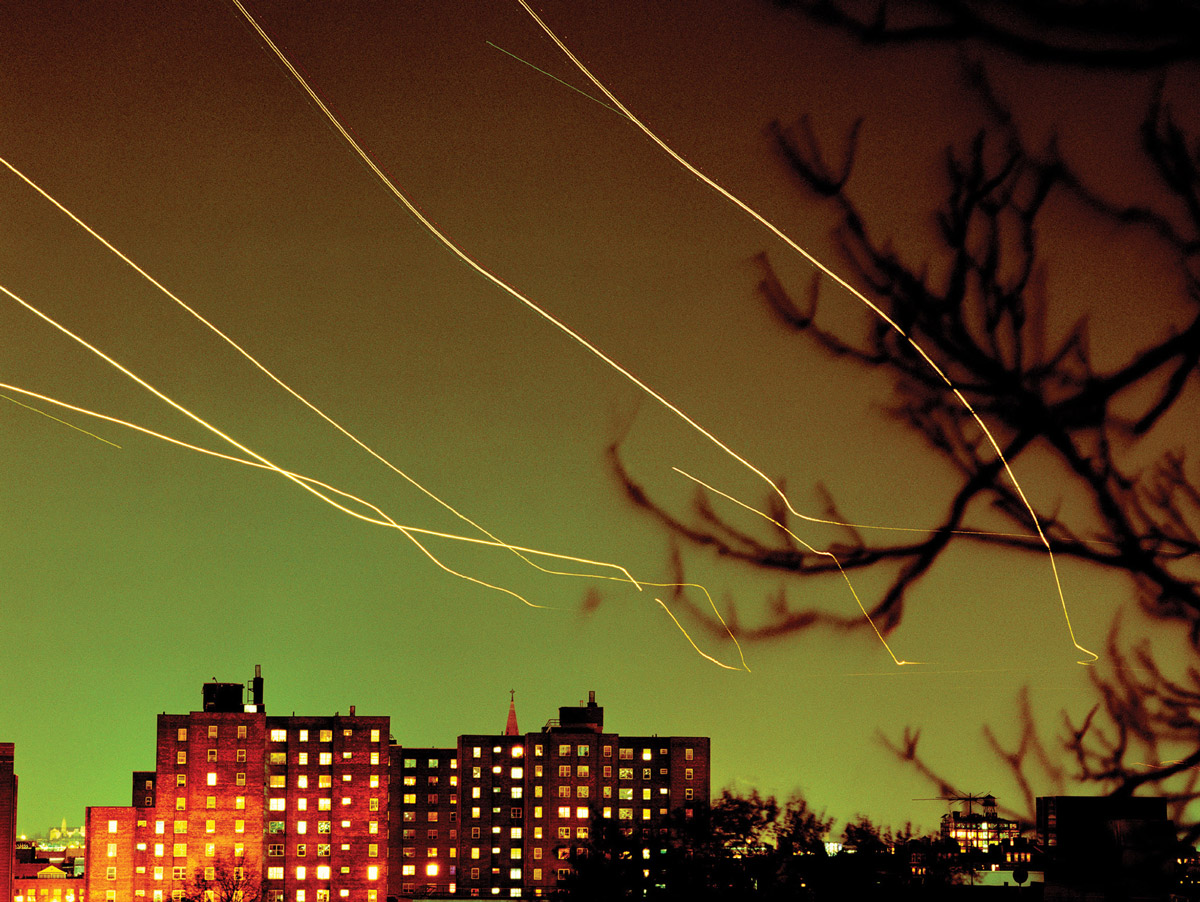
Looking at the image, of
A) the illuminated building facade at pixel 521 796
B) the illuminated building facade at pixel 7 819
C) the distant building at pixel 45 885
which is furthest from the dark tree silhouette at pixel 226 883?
the illuminated building facade at pixel 7 819

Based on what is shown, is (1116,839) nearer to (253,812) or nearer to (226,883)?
(226,883)

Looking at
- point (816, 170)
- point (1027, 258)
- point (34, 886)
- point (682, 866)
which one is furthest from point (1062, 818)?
point (34, 886)

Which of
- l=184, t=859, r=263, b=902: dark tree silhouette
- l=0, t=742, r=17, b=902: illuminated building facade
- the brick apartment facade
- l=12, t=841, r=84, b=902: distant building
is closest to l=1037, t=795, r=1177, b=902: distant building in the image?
the brick apartment facade

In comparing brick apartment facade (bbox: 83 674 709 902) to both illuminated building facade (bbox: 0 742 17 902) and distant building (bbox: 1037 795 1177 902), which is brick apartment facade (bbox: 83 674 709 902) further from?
distant building (bbox: 1037 795 1177 902)

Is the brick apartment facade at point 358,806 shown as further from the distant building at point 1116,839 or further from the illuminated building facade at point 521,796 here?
the distant building at point 1116,839

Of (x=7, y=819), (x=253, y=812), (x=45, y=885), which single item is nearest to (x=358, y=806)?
(x=253, y=812)
